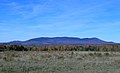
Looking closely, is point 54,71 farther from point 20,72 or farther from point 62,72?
point 20,72

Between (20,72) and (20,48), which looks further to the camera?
(20,48)

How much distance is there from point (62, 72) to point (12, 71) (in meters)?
3.65

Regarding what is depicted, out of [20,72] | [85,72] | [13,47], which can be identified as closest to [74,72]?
[85,72]

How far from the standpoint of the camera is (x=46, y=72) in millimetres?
20969

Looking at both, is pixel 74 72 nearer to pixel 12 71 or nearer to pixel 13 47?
pixel 12 71

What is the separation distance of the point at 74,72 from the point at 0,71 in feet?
17.4

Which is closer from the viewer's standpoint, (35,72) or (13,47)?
(35,72)

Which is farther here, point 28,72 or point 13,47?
point 13,47

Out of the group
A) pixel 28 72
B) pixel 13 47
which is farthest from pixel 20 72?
pixel 13 47

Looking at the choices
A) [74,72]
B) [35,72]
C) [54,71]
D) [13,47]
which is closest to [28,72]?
[35,72]

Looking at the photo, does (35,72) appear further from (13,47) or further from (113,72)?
(13,47)

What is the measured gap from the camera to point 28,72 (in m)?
21.1

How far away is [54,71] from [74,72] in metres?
1.48

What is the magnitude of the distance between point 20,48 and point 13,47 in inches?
83.0
